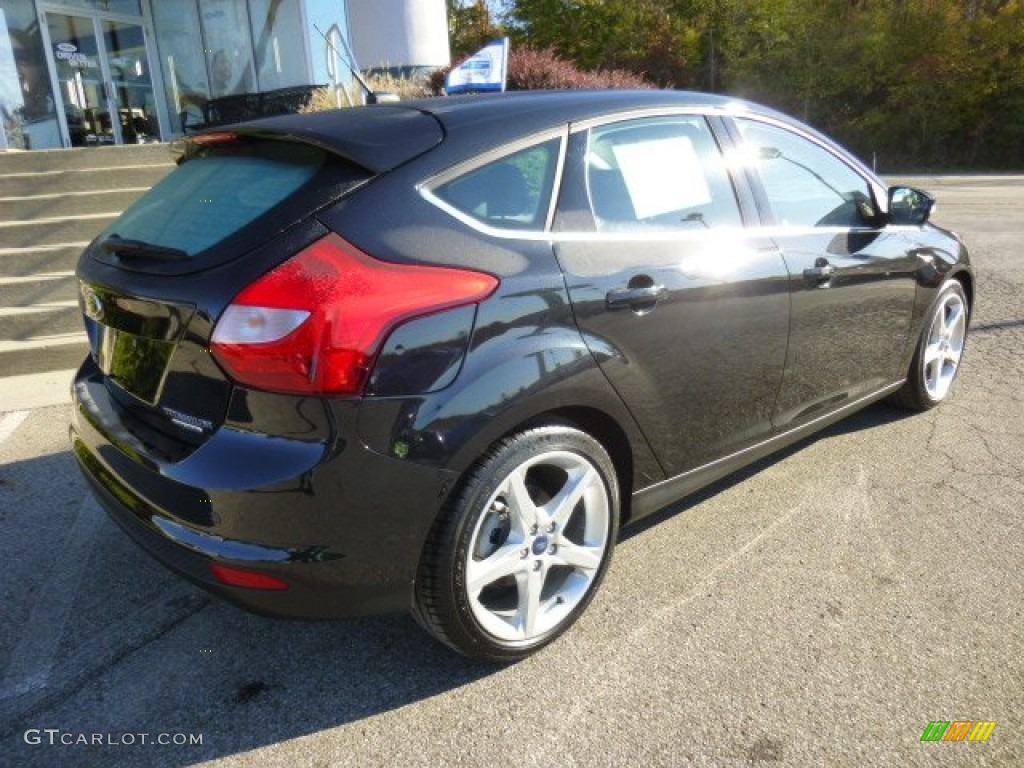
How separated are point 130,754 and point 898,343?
11.7 ft

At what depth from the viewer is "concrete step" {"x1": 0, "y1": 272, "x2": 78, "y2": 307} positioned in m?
6.06

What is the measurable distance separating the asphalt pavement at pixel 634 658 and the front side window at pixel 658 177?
1.26 metres

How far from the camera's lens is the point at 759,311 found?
2979 millimetres

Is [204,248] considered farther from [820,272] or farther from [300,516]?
[820,272]

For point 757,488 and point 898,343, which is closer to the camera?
point 757,488

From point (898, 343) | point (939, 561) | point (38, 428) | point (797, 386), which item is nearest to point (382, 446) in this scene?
point (797, 386)

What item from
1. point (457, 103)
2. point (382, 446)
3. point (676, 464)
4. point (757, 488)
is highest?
point (457, 103)

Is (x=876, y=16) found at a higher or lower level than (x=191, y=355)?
higher

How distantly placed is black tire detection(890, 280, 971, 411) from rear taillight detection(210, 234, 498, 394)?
3.12 metres

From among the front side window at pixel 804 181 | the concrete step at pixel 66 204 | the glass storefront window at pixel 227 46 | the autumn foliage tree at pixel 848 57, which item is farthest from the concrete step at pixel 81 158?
the autumn foliage tree at pixel 848 57

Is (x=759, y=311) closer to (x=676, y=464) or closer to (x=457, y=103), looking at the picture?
(x=676, y=464)

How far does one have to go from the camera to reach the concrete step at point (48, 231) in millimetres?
6801

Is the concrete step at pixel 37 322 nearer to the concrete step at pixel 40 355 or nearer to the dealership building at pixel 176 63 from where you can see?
the concrete step at pixel 40 355

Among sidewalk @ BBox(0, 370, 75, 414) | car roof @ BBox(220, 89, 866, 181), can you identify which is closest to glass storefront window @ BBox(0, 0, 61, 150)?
sidewalk @ BBox(0, 370, 75, 414)
